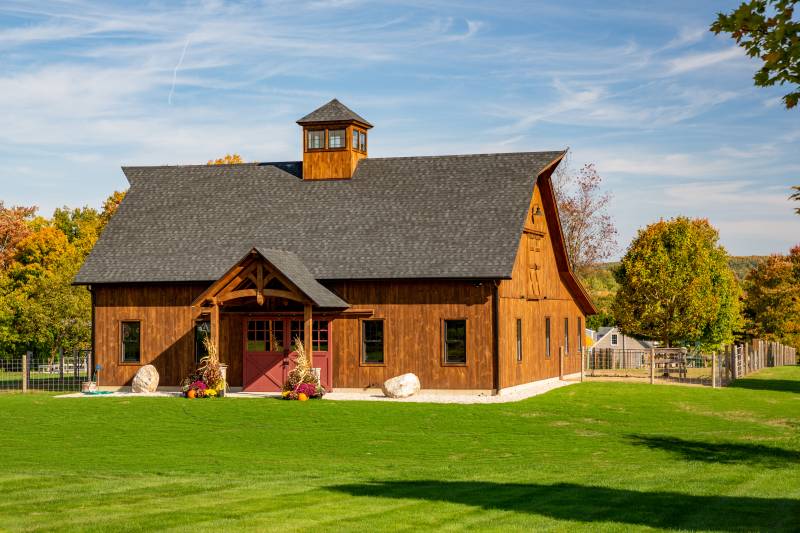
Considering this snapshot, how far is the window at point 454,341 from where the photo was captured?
109 feet

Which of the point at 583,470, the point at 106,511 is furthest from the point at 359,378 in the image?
the point at 106,511

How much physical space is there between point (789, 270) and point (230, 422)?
53.1 m

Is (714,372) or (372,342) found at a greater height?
(372,342)

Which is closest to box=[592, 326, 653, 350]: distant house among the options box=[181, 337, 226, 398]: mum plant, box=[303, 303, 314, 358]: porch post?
box=[303, 303, 314, 358]: porch post

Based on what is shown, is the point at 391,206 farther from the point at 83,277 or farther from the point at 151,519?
the point at 151,519

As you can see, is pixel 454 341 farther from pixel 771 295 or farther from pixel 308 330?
pixel 771 295

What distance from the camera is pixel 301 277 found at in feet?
108

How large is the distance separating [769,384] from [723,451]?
867 inches

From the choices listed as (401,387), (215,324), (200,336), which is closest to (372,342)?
(401,387)

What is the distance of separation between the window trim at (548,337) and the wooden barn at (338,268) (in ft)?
0.27

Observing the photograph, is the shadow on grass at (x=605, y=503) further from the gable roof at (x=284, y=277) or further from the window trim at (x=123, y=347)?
the window trim at (x=123, y=347)

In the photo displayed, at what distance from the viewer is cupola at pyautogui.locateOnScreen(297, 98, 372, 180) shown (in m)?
38.5

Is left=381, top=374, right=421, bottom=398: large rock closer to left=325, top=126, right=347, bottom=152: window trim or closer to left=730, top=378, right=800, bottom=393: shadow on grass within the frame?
left=325, top=126, right=347, bottom=152: window trim

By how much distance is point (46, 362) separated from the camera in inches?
2496
